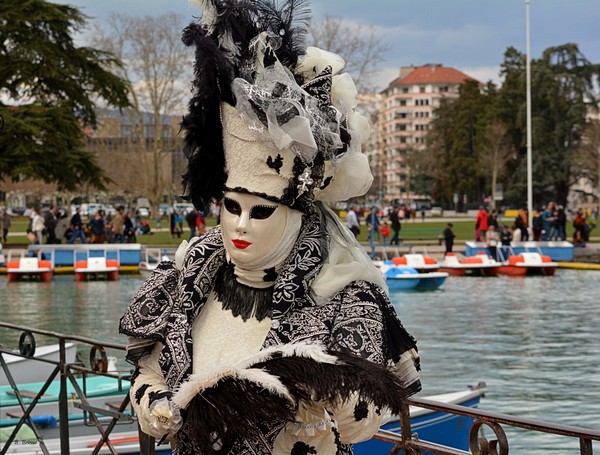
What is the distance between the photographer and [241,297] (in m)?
2.52

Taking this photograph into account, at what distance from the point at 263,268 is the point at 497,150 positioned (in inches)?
2654

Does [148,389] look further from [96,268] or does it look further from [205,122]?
[96,268]

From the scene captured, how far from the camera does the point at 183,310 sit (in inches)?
98.3

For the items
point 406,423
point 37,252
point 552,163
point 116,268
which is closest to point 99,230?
point 37,252

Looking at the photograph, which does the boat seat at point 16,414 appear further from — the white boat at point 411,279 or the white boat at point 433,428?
the white boat at point 411,279

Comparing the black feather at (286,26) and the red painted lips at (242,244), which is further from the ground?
the black feather at (286,26)

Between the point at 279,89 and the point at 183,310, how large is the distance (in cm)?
60

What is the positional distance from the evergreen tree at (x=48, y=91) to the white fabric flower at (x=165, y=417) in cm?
3185

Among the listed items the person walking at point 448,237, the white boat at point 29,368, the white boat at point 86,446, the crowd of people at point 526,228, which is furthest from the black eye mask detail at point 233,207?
the crowd of people at point 526,228

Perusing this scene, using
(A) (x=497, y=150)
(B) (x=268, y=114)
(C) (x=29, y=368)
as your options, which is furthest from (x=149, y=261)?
(A) (x=497, y=150)

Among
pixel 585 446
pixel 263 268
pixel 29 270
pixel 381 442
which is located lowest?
pixel 29 270

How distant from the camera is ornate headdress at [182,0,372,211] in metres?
2.43

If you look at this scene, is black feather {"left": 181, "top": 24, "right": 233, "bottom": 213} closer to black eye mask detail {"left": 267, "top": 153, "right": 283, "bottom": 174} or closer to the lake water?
black eye mask detail {"left": 267, "top": 153, "right": 283, "bottom": 174}

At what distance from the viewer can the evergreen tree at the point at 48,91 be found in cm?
3359
